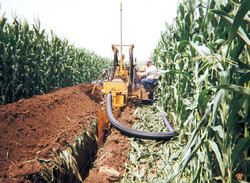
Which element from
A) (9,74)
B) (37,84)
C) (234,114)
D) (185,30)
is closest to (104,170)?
(234,114)

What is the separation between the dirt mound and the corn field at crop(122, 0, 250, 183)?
52.9 inches

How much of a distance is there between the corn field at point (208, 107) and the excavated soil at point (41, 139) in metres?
0.32

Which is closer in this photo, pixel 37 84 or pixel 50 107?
pixel 50 107

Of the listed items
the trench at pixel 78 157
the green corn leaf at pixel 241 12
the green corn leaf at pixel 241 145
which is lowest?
the trench at pixel 78 157

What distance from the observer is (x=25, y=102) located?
4625mm

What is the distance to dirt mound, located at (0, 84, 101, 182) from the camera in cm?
258

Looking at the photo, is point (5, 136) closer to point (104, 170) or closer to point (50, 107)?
point (50, 107)

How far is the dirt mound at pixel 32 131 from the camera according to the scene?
8.46ft

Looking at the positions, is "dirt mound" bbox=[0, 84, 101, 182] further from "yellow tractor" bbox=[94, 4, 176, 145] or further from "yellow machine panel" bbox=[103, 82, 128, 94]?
"yellow machine panel" bbox=[103, 82, 128, 94]

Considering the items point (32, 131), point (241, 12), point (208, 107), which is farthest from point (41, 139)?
point (241, 12)

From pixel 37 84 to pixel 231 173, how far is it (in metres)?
6.62

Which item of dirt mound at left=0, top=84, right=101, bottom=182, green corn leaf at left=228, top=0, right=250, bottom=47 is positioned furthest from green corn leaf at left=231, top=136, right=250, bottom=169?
dirt mound at left=0, top=84, right=101, bottom=182

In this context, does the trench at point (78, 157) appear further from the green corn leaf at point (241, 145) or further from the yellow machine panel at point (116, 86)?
the green corn leaf at point (241, 145)

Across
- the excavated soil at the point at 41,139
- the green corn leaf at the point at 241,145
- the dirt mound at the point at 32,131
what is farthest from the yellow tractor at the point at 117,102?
the green corn leaf at the point at 241,145
